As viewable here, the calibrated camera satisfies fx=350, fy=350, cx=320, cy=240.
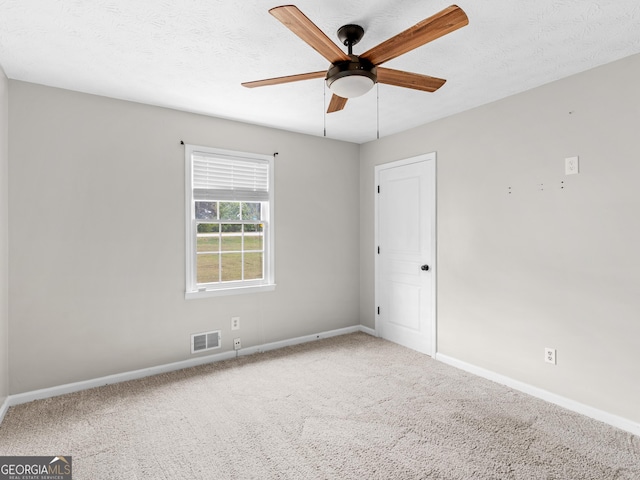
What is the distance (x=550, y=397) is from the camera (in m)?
2.78

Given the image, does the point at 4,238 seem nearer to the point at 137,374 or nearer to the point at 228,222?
the point at 137,374

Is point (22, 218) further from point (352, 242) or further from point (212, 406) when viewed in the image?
point (352, 242)

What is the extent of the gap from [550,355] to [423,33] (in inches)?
103

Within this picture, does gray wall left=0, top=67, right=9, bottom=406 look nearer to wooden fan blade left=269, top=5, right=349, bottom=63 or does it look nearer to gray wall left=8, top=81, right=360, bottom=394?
gray wall left=8, top=81, right=360, bottom=394

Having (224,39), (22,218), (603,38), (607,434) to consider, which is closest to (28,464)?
(22,218)

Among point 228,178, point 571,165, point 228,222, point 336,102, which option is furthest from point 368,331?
point 336,102

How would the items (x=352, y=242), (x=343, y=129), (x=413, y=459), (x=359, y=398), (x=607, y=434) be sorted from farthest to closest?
(x=352, y=242) < (x=343, y=129) < (x=359, y=398) < (x=607, y=434) < (x=413, y=459)

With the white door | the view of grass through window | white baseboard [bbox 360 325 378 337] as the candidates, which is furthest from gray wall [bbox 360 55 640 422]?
the view of grass through window

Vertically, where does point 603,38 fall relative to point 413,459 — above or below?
above

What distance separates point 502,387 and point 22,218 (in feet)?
13.7

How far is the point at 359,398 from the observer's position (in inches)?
112

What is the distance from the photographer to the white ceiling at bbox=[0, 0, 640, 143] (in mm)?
1877

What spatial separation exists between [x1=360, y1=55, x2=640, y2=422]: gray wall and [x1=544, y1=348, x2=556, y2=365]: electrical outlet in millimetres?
42

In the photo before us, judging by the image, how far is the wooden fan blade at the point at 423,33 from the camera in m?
1.43
